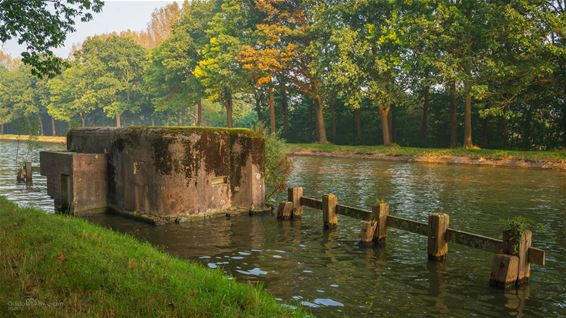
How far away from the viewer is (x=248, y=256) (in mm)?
12125

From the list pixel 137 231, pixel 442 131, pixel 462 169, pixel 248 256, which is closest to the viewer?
pixel 248 256

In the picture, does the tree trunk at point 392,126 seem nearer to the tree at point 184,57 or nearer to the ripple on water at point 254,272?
the tree at point 184,57

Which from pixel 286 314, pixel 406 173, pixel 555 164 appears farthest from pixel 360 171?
pixel 286 314

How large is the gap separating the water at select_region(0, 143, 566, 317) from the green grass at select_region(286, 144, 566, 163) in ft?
41.8

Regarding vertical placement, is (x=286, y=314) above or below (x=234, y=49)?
below

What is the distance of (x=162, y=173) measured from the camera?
51.6 ft

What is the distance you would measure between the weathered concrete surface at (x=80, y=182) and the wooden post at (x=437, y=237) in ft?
38.5

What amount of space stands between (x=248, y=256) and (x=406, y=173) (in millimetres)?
22277

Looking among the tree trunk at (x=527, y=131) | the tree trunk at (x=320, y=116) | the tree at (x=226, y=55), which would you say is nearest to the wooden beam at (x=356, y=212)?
the tree trunk at (x=527, y=131)

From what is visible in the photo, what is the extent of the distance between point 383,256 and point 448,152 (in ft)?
101

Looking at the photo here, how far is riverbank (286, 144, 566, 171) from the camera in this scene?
35.4 metres

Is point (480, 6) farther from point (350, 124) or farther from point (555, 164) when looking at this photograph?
point (350, 124)

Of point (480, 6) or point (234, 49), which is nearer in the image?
point (480, 6)

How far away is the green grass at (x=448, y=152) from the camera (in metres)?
35.8
